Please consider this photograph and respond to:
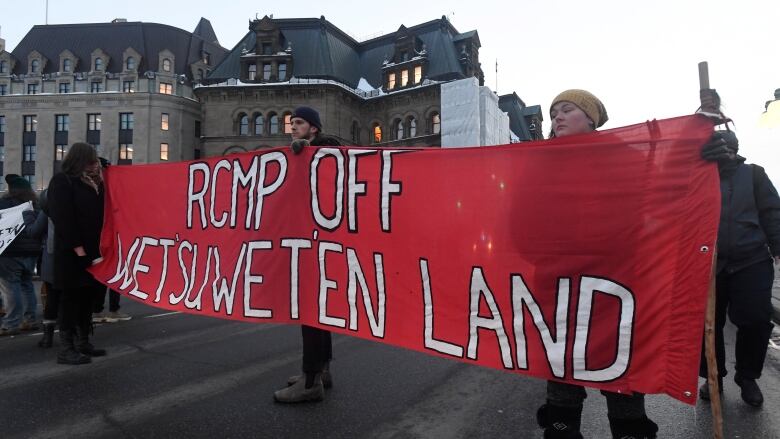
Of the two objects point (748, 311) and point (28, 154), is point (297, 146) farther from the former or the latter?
point (28, 154)

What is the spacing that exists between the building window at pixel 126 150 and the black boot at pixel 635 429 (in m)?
53.7

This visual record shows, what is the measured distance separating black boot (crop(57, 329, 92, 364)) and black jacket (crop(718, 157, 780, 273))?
221 inches

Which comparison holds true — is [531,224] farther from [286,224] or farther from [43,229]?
→ [43,229]

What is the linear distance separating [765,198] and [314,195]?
3.28 metres

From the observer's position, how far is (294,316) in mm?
3455

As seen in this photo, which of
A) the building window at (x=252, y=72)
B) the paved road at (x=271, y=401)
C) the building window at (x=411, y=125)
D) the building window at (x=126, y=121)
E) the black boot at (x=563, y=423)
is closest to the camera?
the black boot at (x=563, y=423)

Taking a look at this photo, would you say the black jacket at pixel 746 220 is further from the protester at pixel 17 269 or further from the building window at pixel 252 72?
the building window at pixel 252 72

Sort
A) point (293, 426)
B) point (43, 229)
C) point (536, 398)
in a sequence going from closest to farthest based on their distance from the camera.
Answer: point (293, 426), point (536, 398), point (43, 229)

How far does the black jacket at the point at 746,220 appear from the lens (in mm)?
3369

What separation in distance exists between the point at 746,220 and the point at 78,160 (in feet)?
19.3

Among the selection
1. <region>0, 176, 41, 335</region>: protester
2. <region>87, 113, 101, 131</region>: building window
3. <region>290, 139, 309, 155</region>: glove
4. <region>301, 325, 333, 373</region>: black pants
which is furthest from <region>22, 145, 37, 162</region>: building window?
<region>301, 325, 333, 373</region>: black pants

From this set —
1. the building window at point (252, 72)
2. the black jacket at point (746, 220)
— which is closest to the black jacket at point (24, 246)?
the black jacket at point (746, 220)

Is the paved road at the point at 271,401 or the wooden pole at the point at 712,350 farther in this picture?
the paved road at the point at 271,401

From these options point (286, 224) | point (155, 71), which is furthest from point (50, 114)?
point (286, 224)
